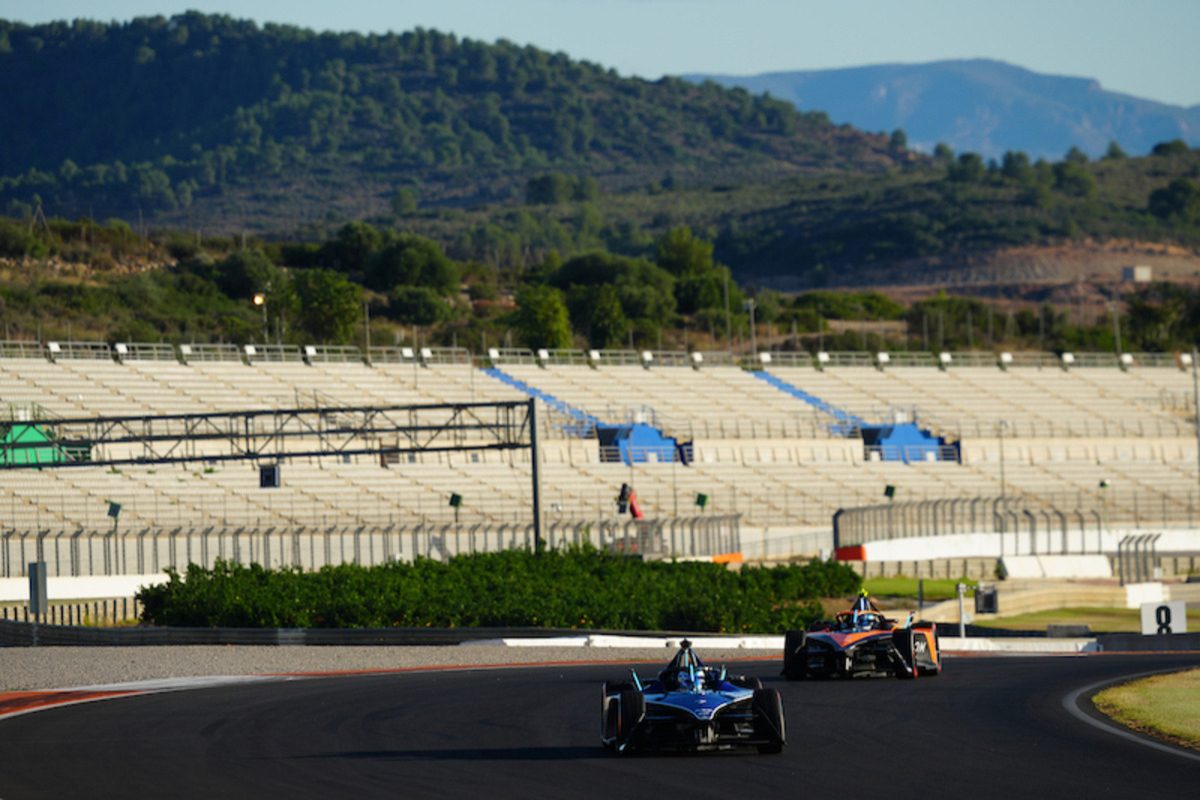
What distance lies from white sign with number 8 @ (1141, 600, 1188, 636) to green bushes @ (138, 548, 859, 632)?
7.24 m

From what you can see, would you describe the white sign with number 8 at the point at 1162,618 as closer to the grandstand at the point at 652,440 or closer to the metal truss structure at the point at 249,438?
the grandstand at the point at 652,440

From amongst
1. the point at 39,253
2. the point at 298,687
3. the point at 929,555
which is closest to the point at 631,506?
the point at 929,555

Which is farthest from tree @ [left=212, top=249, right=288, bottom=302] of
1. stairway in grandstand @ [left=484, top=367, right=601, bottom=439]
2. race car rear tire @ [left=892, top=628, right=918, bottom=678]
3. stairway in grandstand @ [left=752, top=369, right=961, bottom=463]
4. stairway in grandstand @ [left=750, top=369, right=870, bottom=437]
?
race car rear tire @ [left=892, top=628, right=918, bottom=678]

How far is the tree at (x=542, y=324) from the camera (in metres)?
113

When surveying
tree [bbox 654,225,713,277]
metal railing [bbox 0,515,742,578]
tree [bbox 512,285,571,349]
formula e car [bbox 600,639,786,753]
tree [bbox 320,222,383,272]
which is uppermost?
tree [bbox 654,225,713,277]

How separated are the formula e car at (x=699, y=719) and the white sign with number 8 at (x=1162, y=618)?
74.2 ft

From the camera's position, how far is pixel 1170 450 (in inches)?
3280

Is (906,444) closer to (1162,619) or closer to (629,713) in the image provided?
(1162,619)

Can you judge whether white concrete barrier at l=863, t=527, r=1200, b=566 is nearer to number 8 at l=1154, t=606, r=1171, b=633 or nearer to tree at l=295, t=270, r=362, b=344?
number 8 at l=1154, t=606, r=1171, b=633

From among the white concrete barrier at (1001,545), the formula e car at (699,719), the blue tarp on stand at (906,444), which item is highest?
the blue tarp on stand at (906,444)

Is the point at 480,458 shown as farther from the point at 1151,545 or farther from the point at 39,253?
the point at 39,253

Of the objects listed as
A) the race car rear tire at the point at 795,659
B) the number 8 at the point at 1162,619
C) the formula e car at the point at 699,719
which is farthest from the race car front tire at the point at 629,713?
the number 8 at the point at 1162,619

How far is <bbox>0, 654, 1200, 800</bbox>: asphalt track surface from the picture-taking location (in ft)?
51.4

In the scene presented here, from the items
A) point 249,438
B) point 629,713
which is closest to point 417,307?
point 249,438
